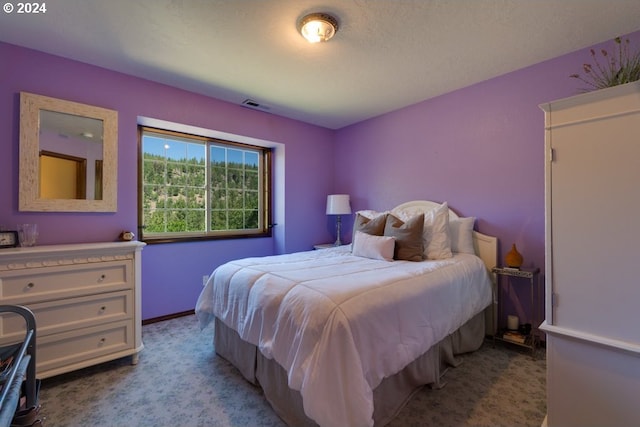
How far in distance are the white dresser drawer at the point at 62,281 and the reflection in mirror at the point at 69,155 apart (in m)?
0.73

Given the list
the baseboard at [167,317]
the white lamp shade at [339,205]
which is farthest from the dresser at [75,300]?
the white lamp shade at [339,205]

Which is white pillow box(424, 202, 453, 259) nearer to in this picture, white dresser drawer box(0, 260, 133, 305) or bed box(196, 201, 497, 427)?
bed box(196, 201, 497, 427)

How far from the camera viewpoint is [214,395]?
5.86 feet

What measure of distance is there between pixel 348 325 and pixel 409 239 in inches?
55.5

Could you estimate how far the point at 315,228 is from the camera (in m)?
4.21

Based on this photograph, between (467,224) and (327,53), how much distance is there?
2.03 meters

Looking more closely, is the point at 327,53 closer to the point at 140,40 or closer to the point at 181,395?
the point at 140,40

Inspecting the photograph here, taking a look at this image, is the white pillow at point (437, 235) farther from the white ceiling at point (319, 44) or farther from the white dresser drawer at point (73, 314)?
the white dresser drawer at point (73, 314)

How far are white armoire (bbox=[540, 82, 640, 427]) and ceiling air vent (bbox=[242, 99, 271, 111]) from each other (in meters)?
2.79

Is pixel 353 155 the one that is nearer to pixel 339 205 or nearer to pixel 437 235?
pixel 339 205

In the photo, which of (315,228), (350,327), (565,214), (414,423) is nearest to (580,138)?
(565,214)

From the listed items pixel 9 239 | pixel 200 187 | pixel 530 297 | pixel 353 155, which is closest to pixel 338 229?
pixel 353 155

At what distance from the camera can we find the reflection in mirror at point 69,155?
223 centimetres

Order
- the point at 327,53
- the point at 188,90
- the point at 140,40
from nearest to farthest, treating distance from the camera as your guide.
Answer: the point at 140,40 < the point at 327,53 < the point at 188,90
